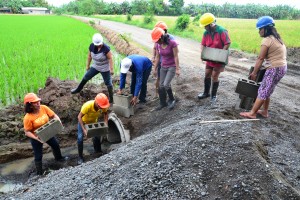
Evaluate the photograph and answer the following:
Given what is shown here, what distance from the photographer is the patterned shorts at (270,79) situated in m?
4.24

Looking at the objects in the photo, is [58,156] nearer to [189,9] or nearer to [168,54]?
[168,54]

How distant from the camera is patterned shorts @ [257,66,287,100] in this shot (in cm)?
424

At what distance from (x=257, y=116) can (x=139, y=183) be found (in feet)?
8.57

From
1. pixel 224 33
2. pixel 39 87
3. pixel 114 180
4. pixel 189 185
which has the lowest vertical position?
pixel 39 87

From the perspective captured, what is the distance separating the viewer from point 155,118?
5934mm

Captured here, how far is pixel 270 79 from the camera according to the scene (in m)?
4.28

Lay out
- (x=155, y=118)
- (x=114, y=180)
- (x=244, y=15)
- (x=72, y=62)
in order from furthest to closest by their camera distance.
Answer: (x=244, y=15) < (x=72, y=62) < (x=155, y=118) < (x=114, y=180)

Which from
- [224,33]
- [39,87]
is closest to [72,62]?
[39,87]

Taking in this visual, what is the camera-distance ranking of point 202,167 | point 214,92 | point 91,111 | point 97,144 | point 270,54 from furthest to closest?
point 214,92, point 97,144, point 91,111, point 270,54, point 202,167

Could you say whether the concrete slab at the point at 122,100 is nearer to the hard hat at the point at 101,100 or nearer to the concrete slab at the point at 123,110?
the concrete slab at the point at 123,110

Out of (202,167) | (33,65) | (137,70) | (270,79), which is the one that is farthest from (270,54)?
(33,65)

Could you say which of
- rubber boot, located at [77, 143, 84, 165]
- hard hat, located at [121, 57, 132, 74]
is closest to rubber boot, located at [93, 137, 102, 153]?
rubber boot, located at [77, 143, 84, 165]

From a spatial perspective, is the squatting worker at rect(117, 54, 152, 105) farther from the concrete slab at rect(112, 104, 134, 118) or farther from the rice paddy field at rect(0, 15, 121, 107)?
the rice paddy field at rect(0, 15, 121, 107)

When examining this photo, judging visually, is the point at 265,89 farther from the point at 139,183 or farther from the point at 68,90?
the point at 68,90
